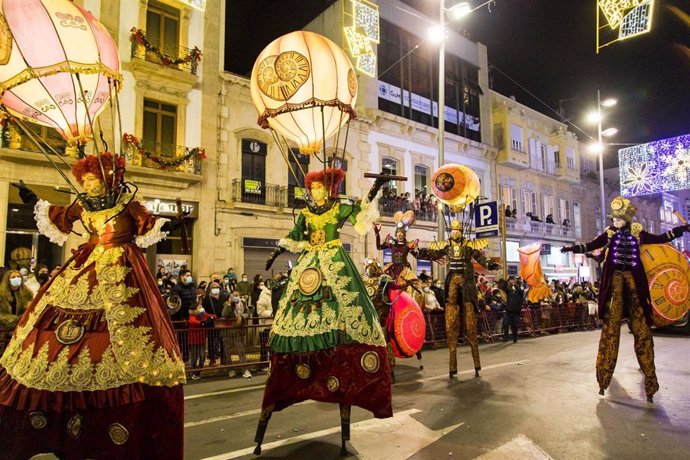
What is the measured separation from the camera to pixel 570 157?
3416 cm

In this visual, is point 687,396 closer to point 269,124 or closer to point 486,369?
point 486,369

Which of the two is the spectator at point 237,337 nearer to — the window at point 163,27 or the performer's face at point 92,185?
the performer's face at point 92,185

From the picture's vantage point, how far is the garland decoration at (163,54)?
15.2 m

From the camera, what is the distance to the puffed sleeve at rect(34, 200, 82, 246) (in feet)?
13.3

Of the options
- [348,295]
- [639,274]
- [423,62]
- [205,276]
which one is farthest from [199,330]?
[423,62]

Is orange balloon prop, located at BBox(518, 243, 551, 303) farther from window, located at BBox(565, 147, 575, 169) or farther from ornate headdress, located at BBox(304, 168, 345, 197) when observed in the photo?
window, located at BBox(565, 147, 575, 169)

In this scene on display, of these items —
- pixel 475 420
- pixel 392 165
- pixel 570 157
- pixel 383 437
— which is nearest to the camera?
pixel 383 437

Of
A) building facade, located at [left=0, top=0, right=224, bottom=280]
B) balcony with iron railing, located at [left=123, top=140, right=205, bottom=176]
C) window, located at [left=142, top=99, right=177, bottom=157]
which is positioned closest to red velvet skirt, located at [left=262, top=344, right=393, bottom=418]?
building facade, located at [left=0, top=0, right=224, bottom=280]

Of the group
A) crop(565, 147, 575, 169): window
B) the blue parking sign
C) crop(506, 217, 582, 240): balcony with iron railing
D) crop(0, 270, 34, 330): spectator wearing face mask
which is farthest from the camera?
crop(565, 147, 575, 169): window

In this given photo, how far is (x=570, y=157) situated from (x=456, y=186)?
2955cm

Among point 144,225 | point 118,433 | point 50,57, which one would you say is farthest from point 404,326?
point 50,57

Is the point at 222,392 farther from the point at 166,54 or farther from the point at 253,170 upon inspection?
the point at 166,54

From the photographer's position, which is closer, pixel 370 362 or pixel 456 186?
pixel 370 362

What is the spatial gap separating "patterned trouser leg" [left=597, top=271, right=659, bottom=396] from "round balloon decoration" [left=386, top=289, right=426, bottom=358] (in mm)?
2491
